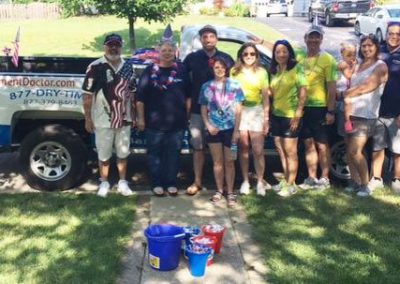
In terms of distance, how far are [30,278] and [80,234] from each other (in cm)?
93

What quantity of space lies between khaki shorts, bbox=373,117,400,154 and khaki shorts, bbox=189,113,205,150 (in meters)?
1.99

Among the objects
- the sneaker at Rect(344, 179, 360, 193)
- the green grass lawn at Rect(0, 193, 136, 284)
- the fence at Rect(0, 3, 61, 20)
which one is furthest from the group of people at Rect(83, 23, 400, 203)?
the fence at Rect(0, 3, 61, 20)

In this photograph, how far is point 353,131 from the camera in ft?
20.6

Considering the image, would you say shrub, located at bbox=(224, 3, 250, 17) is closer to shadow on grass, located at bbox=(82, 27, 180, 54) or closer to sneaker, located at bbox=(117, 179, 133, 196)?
shadow on grass, located at bbox=(82, 27, 180, 54)

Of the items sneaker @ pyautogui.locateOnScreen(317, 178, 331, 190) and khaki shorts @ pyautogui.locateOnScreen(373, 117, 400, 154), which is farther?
sneaker @ pyautogui.locateOnScreen(317, 178, 331, 190)

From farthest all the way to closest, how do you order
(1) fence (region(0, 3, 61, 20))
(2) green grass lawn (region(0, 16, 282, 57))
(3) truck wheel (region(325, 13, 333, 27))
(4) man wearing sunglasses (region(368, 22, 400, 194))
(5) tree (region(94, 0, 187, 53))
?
(1) fence (region(0, 3, 61, 20)) → (3) truck wheel (region(325, 13, 333, 27)) → (2) green grass lawn (region(0, 16, 282, 57)) → (5) tree (region(94, 0, 187, 53)) → (4) man wearing sunglasses (region(368, 22, 400, 194))

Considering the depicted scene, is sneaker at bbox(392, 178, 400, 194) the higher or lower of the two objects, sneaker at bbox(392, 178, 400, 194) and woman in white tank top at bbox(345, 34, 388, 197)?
the lower

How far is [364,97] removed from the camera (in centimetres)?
615

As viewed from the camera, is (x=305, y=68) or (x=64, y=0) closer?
(x=305, y=68)

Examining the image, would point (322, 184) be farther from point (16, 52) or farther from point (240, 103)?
point (16, 52)

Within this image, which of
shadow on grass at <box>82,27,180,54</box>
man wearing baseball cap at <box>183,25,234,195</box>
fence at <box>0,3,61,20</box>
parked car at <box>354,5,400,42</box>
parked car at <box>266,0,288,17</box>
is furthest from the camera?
parked car at <box>266,0,288,17</box>

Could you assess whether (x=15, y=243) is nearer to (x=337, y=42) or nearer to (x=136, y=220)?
(x=136, y=220)

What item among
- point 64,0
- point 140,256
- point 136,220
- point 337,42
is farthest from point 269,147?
point 337,42

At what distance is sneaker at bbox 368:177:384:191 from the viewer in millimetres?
6579
